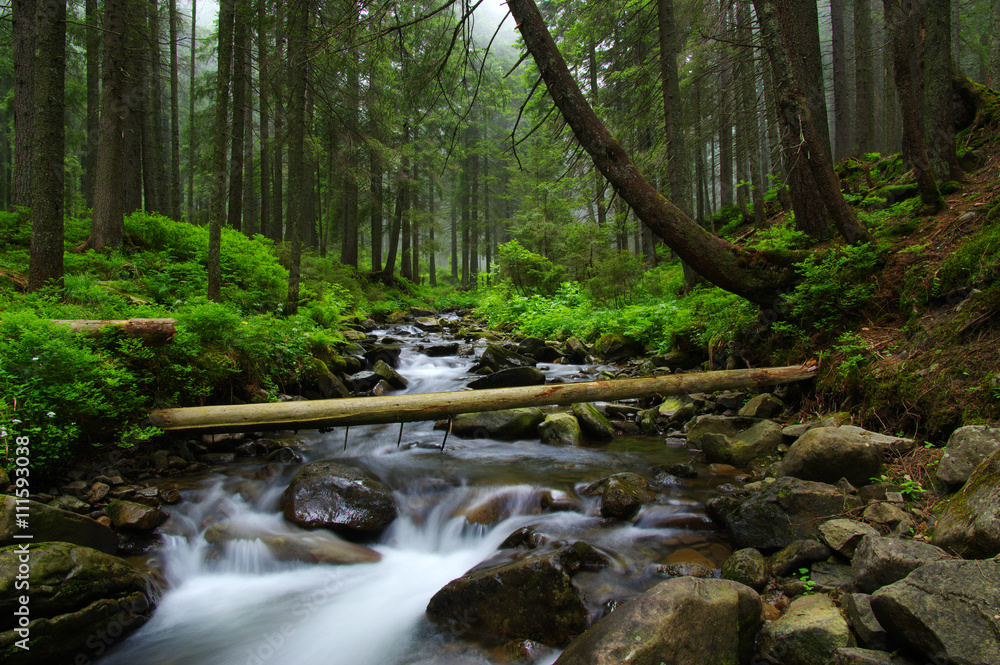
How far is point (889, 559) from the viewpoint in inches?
101

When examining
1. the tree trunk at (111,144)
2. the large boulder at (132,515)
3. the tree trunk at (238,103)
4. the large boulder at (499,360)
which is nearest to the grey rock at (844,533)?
the large boulder at (132,515)

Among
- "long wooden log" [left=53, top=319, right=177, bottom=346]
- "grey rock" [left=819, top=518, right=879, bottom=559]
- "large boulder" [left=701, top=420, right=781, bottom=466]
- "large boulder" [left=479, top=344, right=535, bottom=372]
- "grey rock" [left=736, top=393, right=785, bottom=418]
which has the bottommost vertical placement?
"grey rock" [left=819, top=518, right=879, bottom=559]

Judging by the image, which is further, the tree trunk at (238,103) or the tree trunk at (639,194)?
the tree trunk at (238,103)

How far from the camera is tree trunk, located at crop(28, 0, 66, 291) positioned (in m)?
6.57

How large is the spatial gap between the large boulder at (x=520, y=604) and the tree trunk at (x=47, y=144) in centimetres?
788

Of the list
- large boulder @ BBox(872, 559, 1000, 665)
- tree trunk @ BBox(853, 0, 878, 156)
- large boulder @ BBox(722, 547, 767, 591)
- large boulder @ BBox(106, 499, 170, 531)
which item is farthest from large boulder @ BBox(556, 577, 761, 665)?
tree trunk @ BBox(853, 0, 878, 156)

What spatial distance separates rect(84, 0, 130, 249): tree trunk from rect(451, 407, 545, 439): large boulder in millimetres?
8587

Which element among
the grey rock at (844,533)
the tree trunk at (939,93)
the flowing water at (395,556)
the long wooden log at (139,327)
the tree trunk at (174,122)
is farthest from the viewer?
the tree trunk at (174,122)

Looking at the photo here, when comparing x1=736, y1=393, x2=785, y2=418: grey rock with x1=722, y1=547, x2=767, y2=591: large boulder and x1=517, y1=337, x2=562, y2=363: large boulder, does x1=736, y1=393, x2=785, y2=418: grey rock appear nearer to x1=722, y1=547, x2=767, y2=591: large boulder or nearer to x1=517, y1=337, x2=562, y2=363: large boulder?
x1=722, y1=547, x2=767, y2=591: large boulder

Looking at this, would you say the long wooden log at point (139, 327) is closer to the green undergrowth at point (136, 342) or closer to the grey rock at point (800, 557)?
the green undergrowth at point (136, 342)

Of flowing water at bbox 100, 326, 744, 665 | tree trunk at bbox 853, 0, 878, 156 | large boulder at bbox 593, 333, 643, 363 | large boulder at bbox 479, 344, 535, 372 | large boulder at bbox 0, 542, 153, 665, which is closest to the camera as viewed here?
large boulder at bbox 0, 542, 153, 665

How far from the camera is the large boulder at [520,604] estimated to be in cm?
319

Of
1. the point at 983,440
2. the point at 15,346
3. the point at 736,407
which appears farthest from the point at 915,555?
the point at 15,346

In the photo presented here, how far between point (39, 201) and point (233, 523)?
6.10 meters
